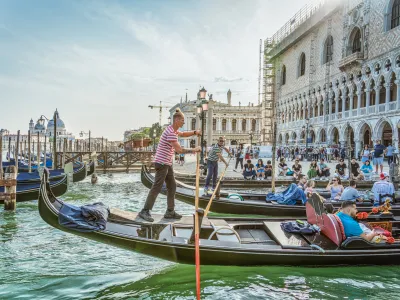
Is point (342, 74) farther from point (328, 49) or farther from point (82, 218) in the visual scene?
point (82, 218)

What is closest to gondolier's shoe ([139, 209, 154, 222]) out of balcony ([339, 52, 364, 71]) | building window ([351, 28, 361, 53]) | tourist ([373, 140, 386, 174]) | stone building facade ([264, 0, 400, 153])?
tourist ([373, 140, 386, 174])

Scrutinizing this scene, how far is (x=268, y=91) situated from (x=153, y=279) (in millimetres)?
35422

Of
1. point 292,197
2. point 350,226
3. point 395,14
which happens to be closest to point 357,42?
point 395,14

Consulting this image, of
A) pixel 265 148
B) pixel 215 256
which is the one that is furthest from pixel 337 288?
pixel 265 148

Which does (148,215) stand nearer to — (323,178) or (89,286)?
(89,286)

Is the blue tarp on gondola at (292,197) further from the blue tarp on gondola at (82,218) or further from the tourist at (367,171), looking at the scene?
the tourist at (367,171)

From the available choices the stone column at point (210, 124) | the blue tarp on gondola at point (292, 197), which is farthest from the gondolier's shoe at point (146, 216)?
the stone column at point (210, 124)

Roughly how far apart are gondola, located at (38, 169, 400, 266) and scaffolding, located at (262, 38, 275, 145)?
32487 mm

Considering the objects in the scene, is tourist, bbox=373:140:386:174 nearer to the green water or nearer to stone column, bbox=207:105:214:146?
the green water

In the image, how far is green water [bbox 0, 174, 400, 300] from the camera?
144 inches

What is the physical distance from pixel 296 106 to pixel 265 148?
28.3 ft

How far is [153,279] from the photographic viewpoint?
3982 mm

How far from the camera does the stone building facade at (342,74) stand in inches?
754

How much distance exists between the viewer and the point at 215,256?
3639mm
